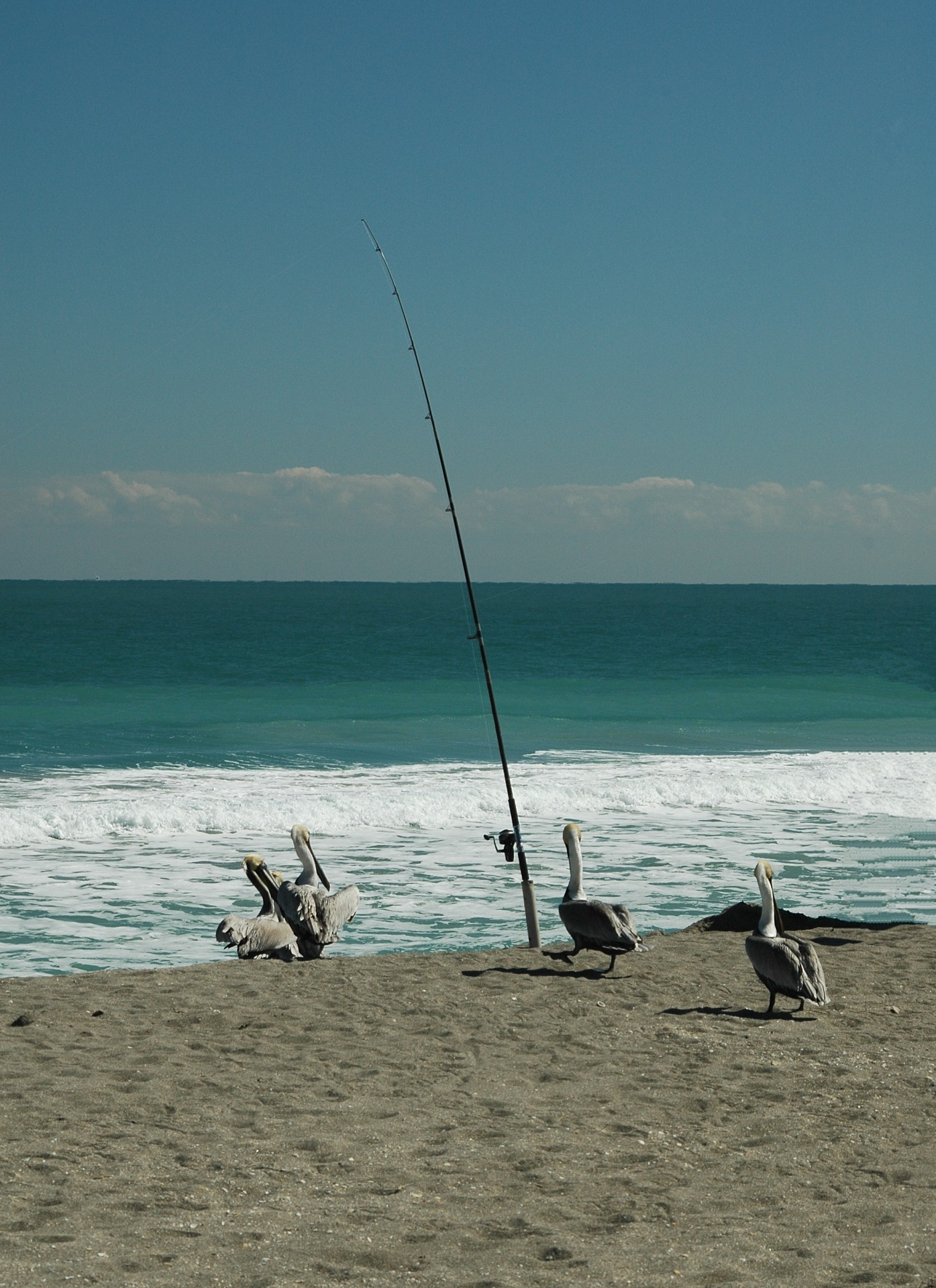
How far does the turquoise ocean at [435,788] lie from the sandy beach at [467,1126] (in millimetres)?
2362

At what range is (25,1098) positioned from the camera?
6.01 m

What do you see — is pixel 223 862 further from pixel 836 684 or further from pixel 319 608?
pixel 319 608

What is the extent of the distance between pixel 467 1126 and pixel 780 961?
265cm

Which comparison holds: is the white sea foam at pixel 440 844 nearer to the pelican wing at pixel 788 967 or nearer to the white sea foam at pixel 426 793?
the white sea foam at pixel 426 793

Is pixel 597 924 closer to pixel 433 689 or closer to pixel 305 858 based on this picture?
pixel 305 858

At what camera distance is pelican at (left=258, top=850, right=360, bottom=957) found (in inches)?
358

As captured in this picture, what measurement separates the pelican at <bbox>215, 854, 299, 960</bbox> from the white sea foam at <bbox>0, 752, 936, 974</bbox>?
1.32 m

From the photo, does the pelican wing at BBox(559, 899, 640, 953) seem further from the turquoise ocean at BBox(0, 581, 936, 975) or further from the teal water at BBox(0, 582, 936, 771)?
the teal water at BBox(0, 582, 936, 771)

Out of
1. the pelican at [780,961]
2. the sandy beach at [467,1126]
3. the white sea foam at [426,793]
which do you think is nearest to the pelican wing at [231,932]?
the sandy beach at [467,1126]

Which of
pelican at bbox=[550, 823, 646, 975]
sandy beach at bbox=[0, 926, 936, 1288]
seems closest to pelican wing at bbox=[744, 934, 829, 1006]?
sandy beach at bbox=[0, 926, 936, 1288]

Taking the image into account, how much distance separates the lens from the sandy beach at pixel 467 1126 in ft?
14.1

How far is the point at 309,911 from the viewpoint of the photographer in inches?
358

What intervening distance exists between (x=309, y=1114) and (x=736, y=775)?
15.8 metres

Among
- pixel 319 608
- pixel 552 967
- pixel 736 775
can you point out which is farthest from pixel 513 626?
pixel 552 967
